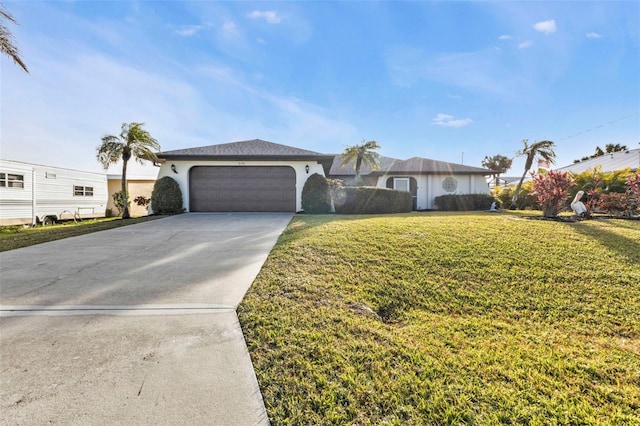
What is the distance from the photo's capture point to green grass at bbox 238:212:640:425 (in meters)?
1.77

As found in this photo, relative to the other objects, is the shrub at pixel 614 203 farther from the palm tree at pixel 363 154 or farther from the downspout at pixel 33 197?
the downspout at pixel 33 197

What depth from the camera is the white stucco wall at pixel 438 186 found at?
17469 millimetres

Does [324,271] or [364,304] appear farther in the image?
[324,271]

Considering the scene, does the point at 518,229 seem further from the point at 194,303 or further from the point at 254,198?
the point at 254,198

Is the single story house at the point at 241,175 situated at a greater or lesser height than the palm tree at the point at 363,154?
lesser

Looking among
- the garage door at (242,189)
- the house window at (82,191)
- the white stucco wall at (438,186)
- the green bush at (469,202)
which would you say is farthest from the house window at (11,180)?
the green bush at (469,202)

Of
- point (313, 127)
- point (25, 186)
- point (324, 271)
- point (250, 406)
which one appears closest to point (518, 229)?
point (324, 271)

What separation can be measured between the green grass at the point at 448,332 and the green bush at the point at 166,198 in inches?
360

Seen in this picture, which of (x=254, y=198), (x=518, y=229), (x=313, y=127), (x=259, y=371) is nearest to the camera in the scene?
(x=259, y=371)

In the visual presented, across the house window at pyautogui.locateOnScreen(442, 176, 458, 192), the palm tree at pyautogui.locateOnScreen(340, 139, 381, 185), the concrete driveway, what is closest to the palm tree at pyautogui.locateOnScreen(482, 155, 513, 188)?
the house window at pyautogui.locateOnScreen(442, 176, 458, 192)

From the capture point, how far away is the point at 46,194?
13.1m

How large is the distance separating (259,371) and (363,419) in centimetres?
85

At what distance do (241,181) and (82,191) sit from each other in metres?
10.1

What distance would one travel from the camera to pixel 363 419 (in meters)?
1.64
